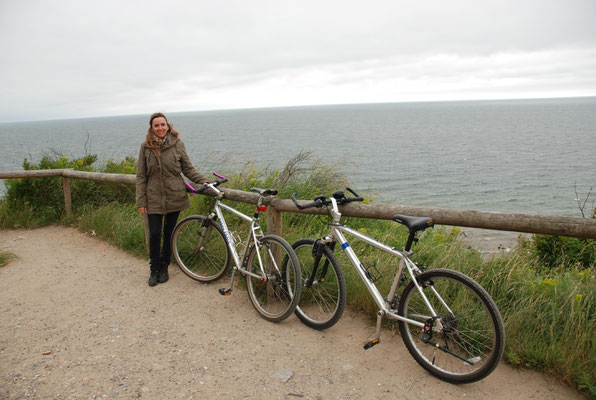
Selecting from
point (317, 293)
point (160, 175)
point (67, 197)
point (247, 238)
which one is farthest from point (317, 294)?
point (67, 197)

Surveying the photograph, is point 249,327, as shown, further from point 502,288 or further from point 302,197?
point 302,197

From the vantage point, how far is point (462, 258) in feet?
14.3

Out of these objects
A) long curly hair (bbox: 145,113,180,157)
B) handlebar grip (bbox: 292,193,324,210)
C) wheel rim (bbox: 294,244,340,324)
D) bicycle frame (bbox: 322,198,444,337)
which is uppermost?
long curly hair (bbox: 145,113,180,157)

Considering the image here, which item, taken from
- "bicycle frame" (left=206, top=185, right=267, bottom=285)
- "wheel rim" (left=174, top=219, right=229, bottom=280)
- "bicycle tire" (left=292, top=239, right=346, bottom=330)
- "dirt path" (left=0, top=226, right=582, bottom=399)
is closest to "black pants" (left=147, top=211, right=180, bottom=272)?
"wheel rim" (left=174, top=219, right=229, bottom=280)

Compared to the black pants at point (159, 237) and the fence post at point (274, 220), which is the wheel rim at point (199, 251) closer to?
the black pants at point (159, 237)

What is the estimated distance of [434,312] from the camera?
2.95m

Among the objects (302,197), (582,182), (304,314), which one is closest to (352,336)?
(304,314)

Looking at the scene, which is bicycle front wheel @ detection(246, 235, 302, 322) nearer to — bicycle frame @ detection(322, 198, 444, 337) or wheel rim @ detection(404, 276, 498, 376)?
bicycle frame @ detection(322, 198, 444, 337)

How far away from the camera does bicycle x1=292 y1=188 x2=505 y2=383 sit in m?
2.83

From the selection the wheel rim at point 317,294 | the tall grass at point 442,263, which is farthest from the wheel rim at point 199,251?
the wheel rim at point 317,294

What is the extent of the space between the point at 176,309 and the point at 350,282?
6.07ft

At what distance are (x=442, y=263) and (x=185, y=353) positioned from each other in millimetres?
2663

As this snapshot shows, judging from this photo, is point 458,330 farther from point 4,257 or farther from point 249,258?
point 4,257

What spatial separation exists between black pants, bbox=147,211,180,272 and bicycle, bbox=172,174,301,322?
3.5 inches
